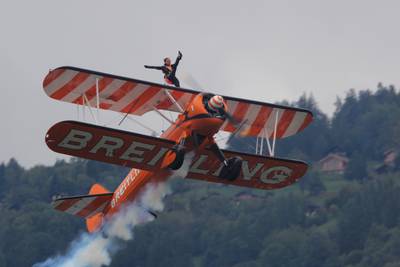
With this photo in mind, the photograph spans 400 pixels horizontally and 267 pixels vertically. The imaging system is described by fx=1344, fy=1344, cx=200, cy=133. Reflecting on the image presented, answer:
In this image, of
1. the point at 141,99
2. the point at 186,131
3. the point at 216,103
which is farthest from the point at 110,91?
the point at 216,103

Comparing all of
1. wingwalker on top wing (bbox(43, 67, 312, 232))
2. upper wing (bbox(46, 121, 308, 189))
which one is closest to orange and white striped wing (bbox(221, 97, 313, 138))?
wingwalker on top wing (bbox(43, 67, 312, 232))

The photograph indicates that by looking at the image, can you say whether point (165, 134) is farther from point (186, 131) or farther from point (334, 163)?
point (334, 163)

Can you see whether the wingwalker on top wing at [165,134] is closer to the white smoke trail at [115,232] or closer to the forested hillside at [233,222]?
the white smoke trail at [115,232]

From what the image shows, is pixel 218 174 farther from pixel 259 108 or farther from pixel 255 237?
pixel 255 237

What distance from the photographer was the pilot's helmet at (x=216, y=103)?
96.1 ft

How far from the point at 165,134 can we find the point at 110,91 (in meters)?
1.80

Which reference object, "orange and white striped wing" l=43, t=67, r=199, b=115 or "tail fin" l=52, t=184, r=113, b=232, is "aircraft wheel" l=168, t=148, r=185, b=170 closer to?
"orange and white striped wing" l=43, t=67, r=199, b=115

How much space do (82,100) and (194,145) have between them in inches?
132

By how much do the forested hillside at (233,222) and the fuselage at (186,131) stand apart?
164ft

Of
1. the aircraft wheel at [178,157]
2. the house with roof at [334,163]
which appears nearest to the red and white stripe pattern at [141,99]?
the aircraft wheel at [178,157]

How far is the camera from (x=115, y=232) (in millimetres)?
34656

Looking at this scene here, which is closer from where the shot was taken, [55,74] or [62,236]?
[55,74]

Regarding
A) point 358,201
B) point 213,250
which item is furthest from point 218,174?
point 358,201

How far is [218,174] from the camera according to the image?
106ft
